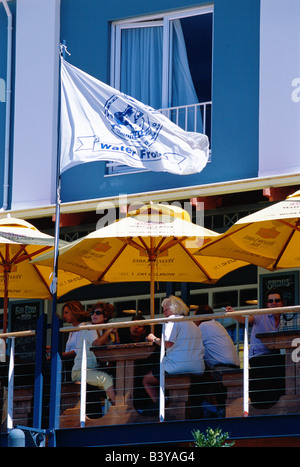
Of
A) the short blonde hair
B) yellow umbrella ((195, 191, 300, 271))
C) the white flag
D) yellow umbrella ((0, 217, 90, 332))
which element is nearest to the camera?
yellow umbrella ((195, 191, 300, 271))

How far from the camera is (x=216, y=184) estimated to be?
1770cm

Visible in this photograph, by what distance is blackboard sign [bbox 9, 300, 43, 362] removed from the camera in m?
20.3

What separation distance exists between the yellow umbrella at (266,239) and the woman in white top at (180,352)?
1.50m

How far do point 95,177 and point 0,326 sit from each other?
11.2ft

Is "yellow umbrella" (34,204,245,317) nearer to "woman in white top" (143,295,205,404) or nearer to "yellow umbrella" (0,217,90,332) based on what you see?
"yellow umbrella" (0,217,90,332)

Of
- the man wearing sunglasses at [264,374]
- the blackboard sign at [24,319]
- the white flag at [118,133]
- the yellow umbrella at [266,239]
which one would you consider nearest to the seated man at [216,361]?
the man wearing sunglasses at [264,374]

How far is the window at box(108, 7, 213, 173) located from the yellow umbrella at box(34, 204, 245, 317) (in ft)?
7.58

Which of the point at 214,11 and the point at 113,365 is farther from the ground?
the point at 214,11

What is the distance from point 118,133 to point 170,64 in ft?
13.3

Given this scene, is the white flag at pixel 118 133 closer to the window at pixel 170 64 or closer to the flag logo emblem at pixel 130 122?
the flag logo emblem at pixel 130 122

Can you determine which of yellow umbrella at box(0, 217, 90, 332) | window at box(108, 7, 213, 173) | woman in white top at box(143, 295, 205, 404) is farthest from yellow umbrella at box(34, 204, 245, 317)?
window at box(108, 7, 213, 173)

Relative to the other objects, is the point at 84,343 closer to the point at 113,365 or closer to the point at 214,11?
the point at 113,365

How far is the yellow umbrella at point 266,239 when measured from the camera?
1491cm
